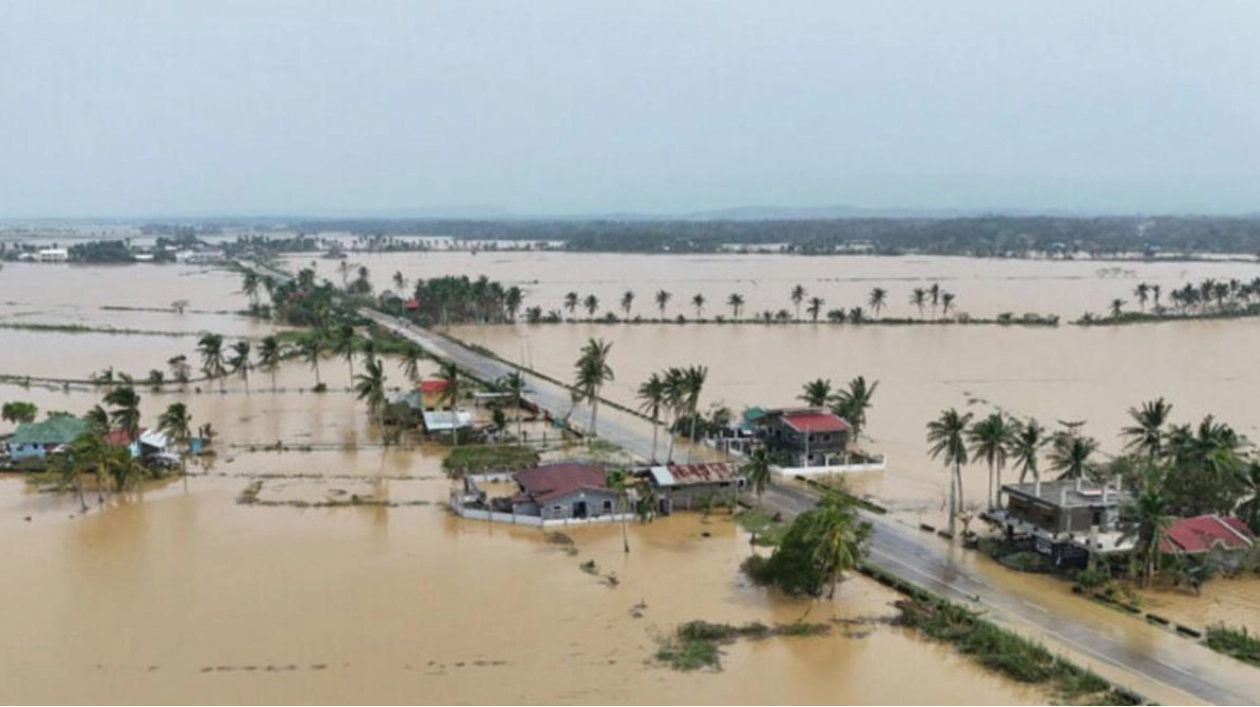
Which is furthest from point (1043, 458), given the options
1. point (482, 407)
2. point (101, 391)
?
point (101, 391)

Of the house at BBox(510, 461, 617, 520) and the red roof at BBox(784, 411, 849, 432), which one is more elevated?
the red roof at BBox(784, 411, 849, 432)

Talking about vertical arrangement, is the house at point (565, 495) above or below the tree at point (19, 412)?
below

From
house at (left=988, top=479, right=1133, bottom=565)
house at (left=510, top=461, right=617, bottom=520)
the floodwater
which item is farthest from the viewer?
house at (left=510, top=461, right=617, bottom=520)

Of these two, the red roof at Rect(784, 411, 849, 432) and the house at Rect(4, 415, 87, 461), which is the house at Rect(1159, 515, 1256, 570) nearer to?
the red roof at Rect(784, 411, 849, 432)

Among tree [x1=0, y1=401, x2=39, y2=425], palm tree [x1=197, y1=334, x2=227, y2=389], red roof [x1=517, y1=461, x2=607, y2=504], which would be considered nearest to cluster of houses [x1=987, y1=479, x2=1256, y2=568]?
red roof [x1=517, y1=461, x2=607, y2=504]

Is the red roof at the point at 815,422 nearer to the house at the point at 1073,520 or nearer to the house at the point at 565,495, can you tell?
the house at the point at 565,495

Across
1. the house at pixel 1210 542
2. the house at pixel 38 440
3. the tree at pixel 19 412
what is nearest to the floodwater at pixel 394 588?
the house at pixel 38 440
